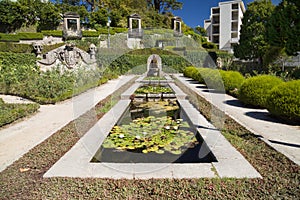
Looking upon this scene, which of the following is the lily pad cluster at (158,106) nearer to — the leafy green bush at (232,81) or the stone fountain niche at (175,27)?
the leafy green bush at (232,81)

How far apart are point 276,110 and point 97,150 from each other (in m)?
3.97

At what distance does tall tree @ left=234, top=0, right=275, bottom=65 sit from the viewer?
53.2 ft

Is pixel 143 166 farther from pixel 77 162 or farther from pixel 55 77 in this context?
pixel 55 77

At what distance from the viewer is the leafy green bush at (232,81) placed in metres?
8.67

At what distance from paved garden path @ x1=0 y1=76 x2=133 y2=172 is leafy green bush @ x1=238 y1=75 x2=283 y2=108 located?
4.58 meters

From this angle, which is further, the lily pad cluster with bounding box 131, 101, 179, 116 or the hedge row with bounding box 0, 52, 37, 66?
the hedge row with bounding box 0, 52, 37, 66

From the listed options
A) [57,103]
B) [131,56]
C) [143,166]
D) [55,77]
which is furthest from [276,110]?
[131,56]

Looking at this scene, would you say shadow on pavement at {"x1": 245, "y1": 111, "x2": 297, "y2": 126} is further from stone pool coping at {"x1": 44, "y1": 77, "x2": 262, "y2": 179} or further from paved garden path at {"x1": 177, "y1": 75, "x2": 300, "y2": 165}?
stone pool coping at {"x1": 44, "y1": 77, "x2": 262, "y2": 179}

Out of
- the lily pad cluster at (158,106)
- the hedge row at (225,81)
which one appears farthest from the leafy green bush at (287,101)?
the hedge row at (225,81)

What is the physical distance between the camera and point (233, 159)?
9.67ft

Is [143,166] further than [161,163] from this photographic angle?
→ No

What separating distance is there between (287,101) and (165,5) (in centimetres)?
3683

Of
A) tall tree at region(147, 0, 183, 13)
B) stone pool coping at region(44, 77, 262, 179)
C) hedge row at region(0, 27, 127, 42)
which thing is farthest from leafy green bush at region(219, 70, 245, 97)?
tall tree at region(147, 0, 183, 13)

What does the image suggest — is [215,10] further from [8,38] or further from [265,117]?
[265,117]
